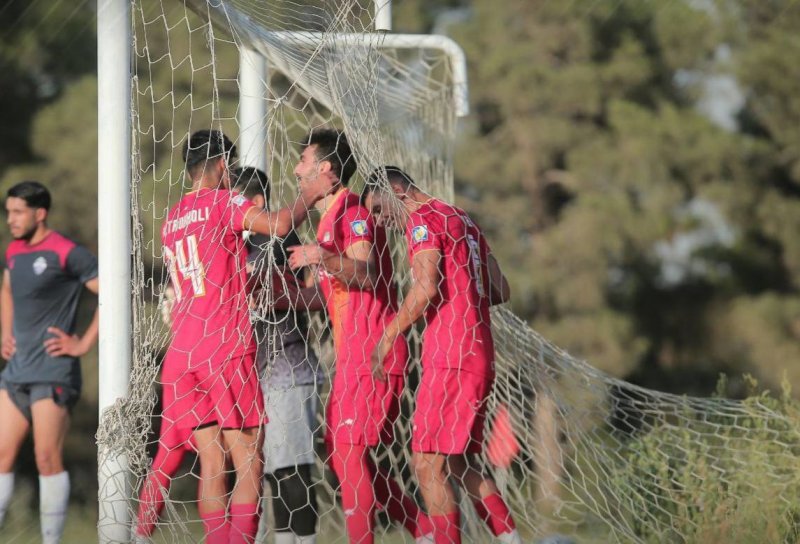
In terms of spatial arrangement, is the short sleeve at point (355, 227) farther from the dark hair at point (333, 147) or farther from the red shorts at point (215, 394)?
the red shorts at point (215, 394)

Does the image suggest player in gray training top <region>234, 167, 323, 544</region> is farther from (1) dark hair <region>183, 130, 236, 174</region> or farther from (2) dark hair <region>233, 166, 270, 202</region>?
(1) dark hair <region>183, 130, 236, 174</region>

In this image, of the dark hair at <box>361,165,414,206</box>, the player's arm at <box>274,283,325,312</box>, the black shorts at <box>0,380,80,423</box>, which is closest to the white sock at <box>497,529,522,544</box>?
the player's arm at <box>274,283,325,312</box>

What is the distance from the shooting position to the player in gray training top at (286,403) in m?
4.52

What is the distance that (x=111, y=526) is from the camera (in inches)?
156

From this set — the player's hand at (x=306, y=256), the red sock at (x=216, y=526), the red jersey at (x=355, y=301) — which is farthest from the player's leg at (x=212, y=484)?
the player's hand at (x=306, y=256)

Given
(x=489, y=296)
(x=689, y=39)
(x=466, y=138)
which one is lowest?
(x=489, y=296)

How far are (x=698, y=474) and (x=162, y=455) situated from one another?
2369 mm

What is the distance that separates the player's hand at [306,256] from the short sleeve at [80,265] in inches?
69.6

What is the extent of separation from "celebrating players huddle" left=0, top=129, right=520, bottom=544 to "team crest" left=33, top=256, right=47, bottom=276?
4.60ft

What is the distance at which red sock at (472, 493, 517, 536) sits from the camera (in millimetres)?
4359

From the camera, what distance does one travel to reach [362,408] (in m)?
4.32

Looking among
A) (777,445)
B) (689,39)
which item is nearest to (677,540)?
(777,445)

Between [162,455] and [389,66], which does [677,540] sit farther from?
[389,66]

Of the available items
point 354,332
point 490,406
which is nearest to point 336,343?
point 354,332
